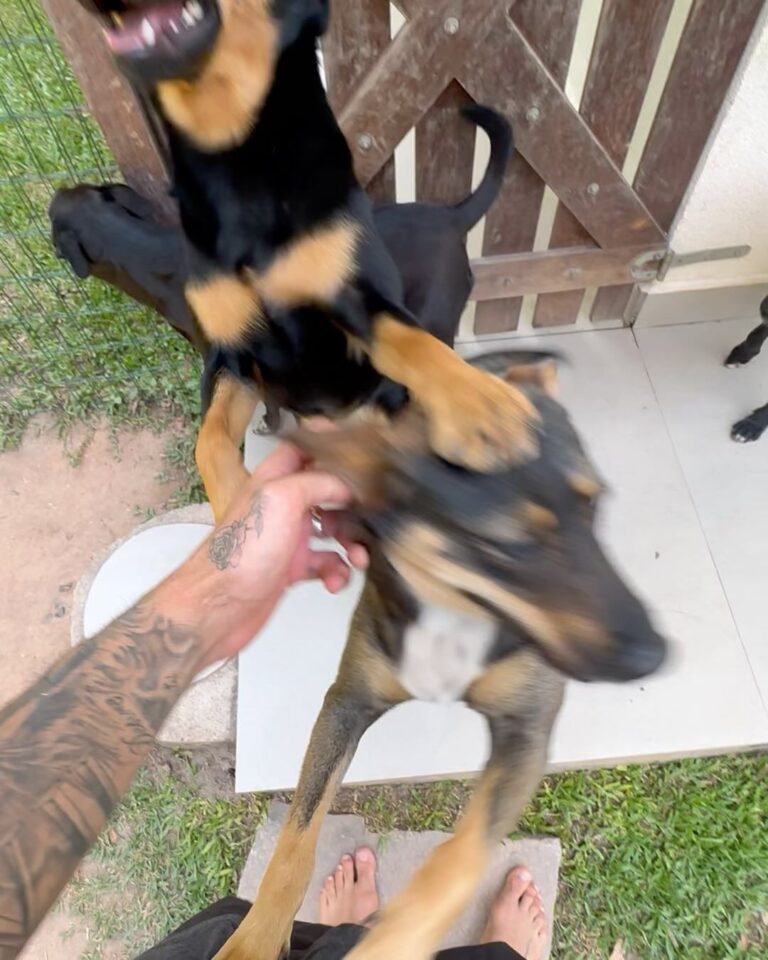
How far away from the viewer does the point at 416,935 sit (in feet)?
4.83

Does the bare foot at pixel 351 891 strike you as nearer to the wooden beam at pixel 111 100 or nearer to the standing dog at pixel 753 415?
the standing dog at pixel 753 415

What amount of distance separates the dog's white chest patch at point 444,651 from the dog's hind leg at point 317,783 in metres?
0.08

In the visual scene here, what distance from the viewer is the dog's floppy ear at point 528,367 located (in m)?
1.57

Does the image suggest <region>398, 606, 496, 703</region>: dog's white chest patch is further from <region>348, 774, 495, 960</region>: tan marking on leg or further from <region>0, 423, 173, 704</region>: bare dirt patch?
<region>0, 423, 173, 704</region>: bare dirt patch

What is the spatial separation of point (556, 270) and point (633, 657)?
6.12ft

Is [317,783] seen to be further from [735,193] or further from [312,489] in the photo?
[735,193]

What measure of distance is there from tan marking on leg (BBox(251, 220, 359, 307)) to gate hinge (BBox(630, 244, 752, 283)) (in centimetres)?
152

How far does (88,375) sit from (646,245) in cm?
213

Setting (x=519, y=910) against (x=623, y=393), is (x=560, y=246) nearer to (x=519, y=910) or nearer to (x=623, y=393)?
(x=623, y=393)

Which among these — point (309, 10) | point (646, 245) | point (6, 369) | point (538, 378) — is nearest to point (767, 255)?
point (646, 245)

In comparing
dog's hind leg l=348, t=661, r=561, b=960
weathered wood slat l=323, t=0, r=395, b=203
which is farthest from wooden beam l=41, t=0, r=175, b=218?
dog's hind leg l=348, t=661, r=561, b=960

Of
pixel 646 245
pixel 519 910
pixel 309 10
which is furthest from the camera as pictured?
pixel 646 245

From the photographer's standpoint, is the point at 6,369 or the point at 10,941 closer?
the point at 10,941

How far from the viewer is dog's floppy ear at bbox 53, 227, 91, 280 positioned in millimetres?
2344
